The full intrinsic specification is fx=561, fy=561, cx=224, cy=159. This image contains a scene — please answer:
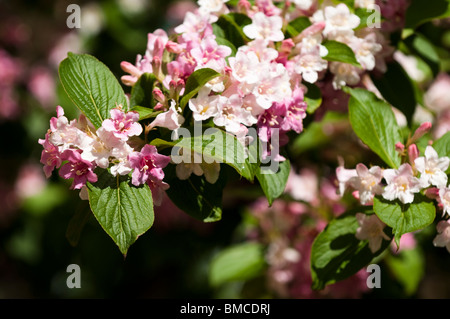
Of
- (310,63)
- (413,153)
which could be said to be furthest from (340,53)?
(413,153)

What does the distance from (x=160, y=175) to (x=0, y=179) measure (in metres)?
2.54

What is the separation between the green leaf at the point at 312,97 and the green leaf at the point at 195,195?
305mm

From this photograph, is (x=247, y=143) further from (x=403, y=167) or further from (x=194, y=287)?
(x=194, y=287)

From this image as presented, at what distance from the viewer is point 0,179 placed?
332 centimetres

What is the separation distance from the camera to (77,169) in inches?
42.1

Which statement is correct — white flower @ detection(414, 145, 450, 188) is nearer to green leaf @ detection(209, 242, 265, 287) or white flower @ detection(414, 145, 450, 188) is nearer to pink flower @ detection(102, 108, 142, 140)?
pink flower @ detection(102, 108, 142, 140)

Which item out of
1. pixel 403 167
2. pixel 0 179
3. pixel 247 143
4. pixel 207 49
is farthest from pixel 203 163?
pixel 0 179

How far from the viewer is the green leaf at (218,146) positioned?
1.02m

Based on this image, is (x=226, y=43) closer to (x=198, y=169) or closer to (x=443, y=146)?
(x=198, y=169)

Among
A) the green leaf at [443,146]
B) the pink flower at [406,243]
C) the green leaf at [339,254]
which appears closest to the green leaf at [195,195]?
the green leaf at [339,254]

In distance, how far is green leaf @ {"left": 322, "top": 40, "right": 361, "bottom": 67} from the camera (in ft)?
4.27

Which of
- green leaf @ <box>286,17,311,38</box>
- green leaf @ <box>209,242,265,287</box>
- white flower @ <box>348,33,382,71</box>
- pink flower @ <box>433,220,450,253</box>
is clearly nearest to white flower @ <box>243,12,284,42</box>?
green leaf @ <box>286,17,311,38</box>

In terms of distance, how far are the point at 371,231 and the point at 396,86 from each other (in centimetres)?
51

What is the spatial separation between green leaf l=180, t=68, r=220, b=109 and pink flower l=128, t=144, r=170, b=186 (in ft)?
0.43
